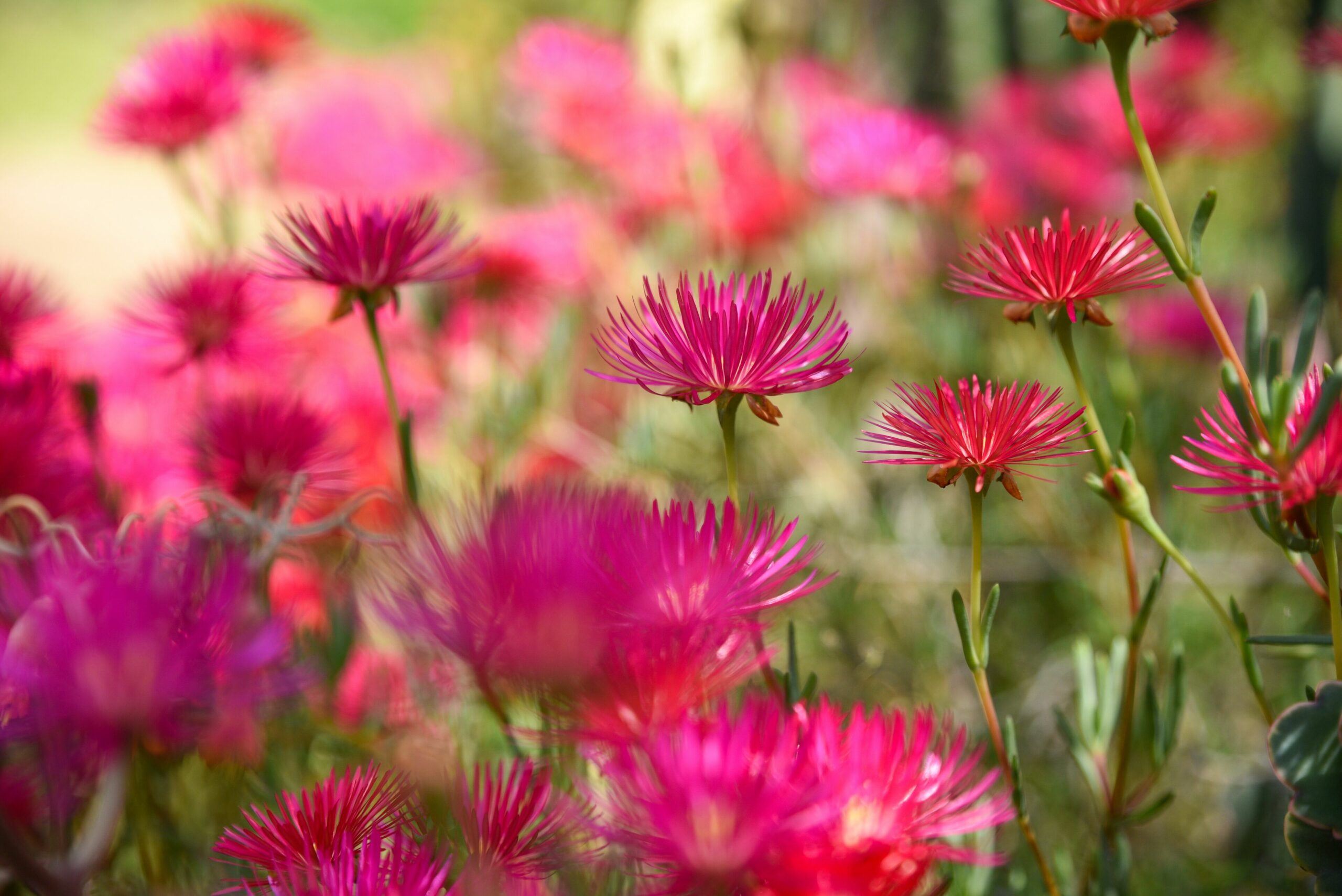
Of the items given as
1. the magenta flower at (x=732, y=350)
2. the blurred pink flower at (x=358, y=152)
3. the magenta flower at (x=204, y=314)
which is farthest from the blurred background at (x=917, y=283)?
the magenta flower at (x=732, y=350)

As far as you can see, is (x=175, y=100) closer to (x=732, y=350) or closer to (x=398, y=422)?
(x=398, y=422)

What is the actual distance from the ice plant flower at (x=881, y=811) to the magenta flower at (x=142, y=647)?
5.6 inches

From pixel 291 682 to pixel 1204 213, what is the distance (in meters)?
0.29

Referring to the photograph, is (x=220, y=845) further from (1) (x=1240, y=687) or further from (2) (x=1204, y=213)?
(1) (x=1240, y=687)

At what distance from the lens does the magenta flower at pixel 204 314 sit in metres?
0.47

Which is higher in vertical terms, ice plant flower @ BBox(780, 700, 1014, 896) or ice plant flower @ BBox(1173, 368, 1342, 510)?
ice plant flower @ BBox(1173, 368, 1342, 510)

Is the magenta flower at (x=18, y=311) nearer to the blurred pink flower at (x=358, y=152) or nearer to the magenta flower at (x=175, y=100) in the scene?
the magenta flower at (x=175, y=100)

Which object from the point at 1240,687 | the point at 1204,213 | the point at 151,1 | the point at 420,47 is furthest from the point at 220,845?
the point at 151,1

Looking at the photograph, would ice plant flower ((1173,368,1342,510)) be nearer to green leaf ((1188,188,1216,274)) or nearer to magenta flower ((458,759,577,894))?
green leaf ((1188,188,1216,274))

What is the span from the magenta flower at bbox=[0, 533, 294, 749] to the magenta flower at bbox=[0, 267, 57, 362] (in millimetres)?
213

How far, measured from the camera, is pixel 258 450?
17.0 inches

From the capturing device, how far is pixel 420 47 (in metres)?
4.84

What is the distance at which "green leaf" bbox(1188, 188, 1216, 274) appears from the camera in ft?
0.92

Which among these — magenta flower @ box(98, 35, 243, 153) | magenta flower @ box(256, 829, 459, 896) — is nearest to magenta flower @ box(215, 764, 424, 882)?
magenta flower @ box(256, 829, 459, 896)
